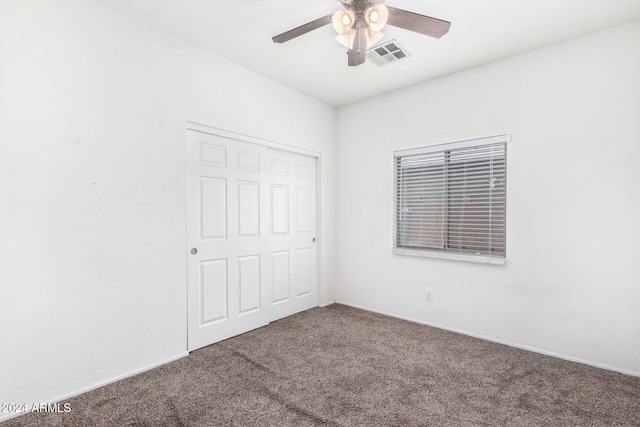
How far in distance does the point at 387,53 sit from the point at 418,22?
112 centimetres

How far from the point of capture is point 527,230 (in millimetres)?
2818

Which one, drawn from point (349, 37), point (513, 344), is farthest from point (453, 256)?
point (349, 37)

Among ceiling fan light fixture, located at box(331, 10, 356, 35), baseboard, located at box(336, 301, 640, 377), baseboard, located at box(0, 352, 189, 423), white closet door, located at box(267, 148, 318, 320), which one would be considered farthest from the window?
baseboard, located at box(0, 352, 189, 423)

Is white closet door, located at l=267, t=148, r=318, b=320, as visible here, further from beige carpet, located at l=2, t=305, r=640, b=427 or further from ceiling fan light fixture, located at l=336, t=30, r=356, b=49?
ceiling fan light fixture, located at l=336, t=30, r=356, b=49

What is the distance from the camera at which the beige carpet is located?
187 cm

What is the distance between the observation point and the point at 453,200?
328 cm

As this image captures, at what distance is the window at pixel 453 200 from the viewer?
A: 9.87 feet

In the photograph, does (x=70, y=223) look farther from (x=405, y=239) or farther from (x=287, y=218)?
(x=405, y=239)

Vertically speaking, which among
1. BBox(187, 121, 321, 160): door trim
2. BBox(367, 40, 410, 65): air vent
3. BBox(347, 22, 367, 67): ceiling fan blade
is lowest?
BBox(187, 121, 321, 160): door trim

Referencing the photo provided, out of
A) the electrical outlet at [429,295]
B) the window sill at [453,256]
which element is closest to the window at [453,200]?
the window sill at [453,256]

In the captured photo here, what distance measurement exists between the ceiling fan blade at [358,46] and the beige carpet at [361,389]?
2260 mm

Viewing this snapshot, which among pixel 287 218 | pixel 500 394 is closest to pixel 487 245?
pixel 500 394

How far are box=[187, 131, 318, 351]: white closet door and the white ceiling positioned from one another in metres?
0.87

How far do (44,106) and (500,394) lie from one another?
11.9 feet
